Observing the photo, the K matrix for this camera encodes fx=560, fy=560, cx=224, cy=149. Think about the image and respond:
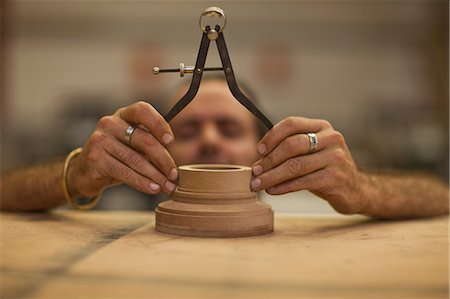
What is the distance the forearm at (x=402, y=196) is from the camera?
144cm

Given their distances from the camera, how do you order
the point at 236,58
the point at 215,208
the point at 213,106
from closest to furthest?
1. the point at 215,208
2. the point at 213,106
3. the point at 236,58

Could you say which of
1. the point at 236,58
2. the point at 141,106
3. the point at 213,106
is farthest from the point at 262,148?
the point at 236,58

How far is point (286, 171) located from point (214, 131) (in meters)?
0.91

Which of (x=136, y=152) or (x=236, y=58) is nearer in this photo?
(x=136, y=152)

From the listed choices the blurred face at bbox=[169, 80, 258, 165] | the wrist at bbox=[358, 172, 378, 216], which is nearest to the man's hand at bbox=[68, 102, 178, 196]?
the wrist at bbox=[358, 172, 378, 216]

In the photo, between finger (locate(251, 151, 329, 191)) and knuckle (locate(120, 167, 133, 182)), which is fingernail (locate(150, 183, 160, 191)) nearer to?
knuckle (locate(120, 167, 133, 182))

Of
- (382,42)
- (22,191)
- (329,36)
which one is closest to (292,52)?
(329,36)

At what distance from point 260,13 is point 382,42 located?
120 centimetres

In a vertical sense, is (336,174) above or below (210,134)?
below

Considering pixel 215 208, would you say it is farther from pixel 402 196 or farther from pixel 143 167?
pixel 402 196

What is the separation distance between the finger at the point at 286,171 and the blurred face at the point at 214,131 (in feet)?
2.62

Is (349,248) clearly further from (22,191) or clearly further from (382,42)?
(382,42)

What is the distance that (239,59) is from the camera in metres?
5.20

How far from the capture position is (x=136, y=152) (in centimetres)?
127
